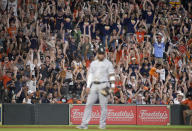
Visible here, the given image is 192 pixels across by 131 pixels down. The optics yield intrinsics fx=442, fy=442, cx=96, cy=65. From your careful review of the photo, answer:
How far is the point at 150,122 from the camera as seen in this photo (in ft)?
63.1

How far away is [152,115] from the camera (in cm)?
1930

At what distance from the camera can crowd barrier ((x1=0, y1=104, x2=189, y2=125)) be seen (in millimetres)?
18691

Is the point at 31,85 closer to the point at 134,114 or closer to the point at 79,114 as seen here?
the point at 79,114

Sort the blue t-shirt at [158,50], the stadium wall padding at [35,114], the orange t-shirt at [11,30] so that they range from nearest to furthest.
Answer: the stadium wall padding at [35,114], the orange t-shirt at [11,30], the blue t-shirt at [158,50]

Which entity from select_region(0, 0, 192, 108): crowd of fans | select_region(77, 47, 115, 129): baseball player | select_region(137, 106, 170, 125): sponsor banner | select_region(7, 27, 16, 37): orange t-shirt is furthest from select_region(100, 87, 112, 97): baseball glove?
select_region(7, 27, 16, 37): orange t-shirt

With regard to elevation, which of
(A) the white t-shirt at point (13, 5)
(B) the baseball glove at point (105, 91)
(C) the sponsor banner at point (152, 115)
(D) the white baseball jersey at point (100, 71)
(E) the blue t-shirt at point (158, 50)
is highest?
(A) the white t-shirt at point (13, 5)

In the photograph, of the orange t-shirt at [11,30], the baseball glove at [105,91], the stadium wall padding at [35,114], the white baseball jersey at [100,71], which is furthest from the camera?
the orange t-shirt at [11,30]

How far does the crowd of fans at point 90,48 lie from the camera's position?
20672 millimetres

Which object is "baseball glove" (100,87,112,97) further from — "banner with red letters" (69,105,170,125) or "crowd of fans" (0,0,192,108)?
"crowd of fans" (0,0,192,108)

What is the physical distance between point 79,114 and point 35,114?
1.87 meters

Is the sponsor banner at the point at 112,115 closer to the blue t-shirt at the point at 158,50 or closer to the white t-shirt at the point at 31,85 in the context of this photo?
the white t-shirt at the point at 31,85

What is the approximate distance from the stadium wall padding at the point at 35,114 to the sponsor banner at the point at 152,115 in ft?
10.9

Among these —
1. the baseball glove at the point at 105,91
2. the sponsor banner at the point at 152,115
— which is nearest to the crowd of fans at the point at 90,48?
the sponsor banner at the point at 152,115

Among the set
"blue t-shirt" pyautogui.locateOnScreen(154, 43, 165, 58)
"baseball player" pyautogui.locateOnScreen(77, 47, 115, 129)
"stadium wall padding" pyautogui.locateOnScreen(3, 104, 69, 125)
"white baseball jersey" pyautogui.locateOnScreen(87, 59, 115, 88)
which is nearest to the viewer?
"baseball player" pyautogui.locateOnScreen(77, 47, 115, 129)
